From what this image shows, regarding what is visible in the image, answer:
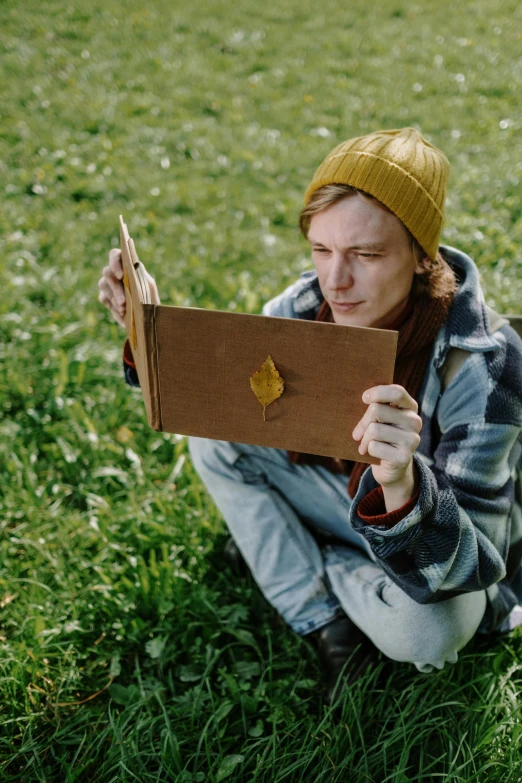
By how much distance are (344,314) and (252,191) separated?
2.93m

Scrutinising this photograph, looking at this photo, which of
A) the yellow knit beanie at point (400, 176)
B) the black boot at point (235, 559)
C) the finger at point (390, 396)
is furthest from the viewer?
the black boot at point (235, 559)

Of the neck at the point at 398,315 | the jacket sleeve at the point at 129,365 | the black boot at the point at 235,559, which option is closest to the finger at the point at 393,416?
the neck at the point at 398,315

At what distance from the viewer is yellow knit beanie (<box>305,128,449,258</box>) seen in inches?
66.7

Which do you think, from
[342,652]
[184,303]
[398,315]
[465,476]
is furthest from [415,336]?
[184,303]

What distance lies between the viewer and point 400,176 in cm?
170

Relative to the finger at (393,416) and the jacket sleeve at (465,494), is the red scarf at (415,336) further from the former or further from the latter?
the finger at (393,416)

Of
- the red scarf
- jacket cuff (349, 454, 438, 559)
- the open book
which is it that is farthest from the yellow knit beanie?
jacket cuff (349, 454, 438, 559)

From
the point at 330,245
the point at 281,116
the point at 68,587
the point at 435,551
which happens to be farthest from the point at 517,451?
the point at 281,116

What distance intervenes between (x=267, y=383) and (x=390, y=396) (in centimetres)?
26

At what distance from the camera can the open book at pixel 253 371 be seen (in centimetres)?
138

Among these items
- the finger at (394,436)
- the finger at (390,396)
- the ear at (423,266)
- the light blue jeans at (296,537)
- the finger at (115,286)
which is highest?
the ear at (423,266)

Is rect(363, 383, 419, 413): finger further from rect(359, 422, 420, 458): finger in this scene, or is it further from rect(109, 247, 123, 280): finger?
rect(109, 247, 123, 280): finger

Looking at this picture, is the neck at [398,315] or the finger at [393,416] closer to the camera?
the finger at [393,416]

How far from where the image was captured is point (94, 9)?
6793mm
